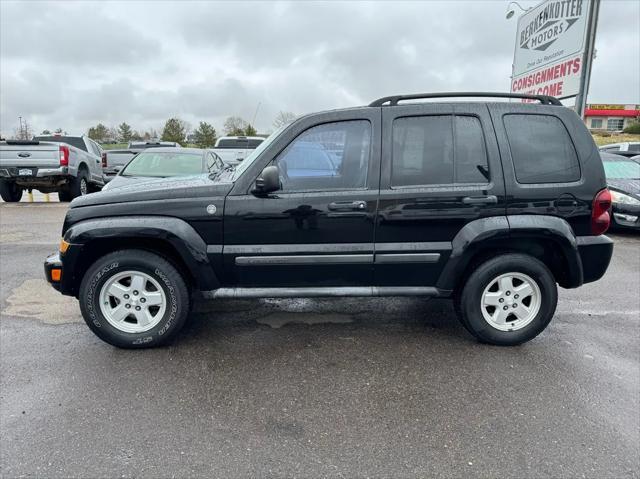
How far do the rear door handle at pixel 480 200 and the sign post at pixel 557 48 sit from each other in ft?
34.4

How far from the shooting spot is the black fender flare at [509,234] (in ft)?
11.1

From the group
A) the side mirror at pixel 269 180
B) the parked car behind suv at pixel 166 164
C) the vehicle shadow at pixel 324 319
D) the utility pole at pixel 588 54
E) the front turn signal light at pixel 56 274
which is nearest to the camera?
the side mirror at pixel 269 180

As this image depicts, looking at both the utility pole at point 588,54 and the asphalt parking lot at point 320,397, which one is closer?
the asphalt parking lot at point 320,397

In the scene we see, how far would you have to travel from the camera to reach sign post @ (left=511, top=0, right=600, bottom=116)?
1163 centimetres

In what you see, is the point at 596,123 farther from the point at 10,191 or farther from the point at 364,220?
the point at 364,220

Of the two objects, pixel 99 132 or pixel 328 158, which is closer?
pixel 328 158

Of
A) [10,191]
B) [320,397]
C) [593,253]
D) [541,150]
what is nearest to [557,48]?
[541,150]

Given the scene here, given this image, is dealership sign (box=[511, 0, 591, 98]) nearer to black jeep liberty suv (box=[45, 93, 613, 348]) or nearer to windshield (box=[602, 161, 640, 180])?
windshield (box=[602, 161, 640, 180])

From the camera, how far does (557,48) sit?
1283 centimetres

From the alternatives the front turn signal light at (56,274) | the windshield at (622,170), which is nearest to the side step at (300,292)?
the front turn signal light at (56,274)

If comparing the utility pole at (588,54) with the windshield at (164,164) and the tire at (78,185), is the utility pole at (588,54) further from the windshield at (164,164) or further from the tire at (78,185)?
the tire at (78,185)

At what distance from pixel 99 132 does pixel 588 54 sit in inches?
2597

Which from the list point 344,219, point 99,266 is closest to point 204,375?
point 99,266

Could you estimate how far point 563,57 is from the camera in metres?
12.5
